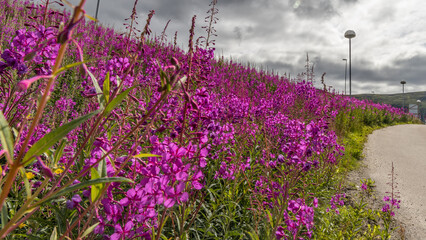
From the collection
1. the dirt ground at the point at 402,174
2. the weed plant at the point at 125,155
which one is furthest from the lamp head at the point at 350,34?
the weed plant at the point at 125,155

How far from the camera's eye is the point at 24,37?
A: 4.69ft

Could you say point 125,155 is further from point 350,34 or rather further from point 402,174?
point 350,34

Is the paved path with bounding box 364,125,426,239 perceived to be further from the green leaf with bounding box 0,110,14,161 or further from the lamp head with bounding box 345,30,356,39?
the lamp head with bounding box 345,30,356,39

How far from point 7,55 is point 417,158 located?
1081 cm

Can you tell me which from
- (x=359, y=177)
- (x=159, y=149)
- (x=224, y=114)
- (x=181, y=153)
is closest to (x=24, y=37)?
(x=159, y=149)

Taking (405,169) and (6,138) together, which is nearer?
(6,138)

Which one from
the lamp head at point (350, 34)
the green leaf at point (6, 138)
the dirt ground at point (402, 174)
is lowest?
the dirt ground at point (402, 174)

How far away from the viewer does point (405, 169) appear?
7.43 meters

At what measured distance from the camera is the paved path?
16.0 ft

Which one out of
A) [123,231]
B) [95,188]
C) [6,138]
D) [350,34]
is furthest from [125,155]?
[350,34]

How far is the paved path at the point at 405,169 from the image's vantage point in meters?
4.88

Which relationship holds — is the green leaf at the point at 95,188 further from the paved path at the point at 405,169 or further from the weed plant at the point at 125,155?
the paved path at the point at 405,169

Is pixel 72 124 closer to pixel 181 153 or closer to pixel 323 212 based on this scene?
pixel 181 153

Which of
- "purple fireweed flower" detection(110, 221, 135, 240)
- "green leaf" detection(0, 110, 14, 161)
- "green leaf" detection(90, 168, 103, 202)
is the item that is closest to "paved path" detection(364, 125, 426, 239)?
"purple fireweed flower" detection(110, 221, 135, 240)
